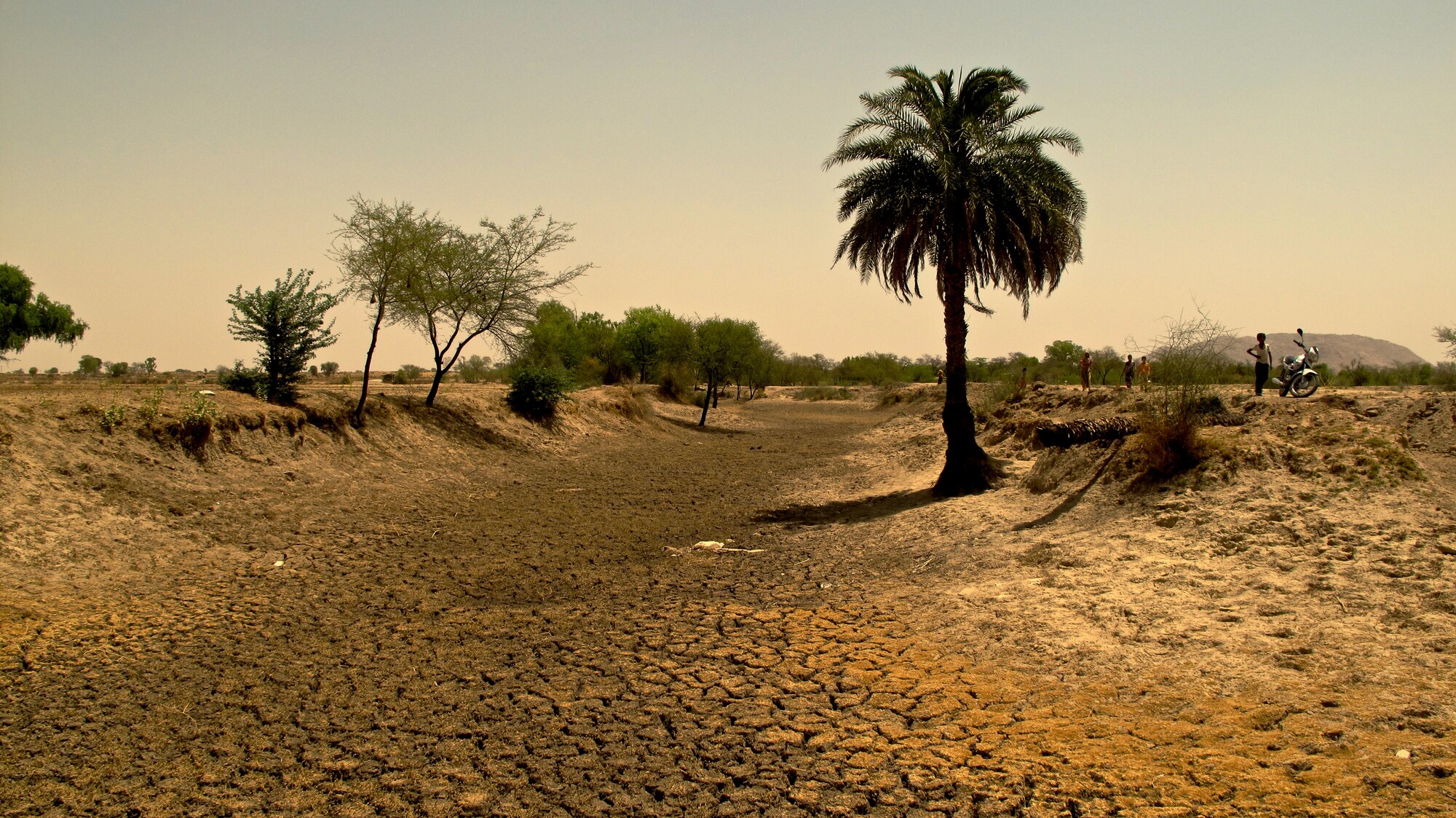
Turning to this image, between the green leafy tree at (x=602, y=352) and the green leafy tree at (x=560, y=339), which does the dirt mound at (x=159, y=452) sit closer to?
the green leafy tree at (x=560, y=339)

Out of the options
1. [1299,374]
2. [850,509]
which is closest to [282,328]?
[850,509]

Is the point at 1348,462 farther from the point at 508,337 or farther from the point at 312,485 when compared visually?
the point at 508,337

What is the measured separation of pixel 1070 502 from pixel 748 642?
19.6ft

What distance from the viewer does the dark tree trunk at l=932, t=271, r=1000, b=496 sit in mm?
12930

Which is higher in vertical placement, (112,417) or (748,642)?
(112,417)

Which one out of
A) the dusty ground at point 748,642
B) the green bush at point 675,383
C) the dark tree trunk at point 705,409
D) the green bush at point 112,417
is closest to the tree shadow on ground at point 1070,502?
the dusty ground at point 748,642

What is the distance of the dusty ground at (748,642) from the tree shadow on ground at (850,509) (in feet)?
1.51

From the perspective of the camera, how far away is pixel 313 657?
6.12 m

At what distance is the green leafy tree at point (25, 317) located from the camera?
3019cm

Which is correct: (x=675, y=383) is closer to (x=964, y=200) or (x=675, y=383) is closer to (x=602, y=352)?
(x=602, y=352)

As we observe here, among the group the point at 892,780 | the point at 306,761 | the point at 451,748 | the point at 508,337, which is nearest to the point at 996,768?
the point at 892,780

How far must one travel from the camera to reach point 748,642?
6.46 metres

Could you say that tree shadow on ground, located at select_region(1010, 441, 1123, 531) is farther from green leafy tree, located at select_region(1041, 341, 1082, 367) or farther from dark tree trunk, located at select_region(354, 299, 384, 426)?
green leafy tree, located at select_region(1041, 341, 1082, 367)

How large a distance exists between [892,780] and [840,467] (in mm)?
15798
